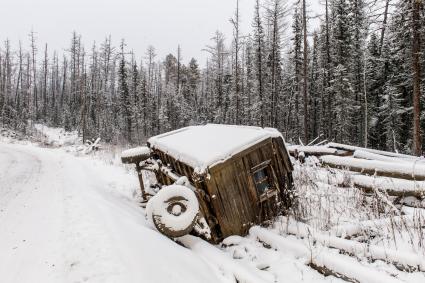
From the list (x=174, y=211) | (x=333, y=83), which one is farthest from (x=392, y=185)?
(x=333, y=83)

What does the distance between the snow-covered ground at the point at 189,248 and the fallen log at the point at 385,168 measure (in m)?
0.68

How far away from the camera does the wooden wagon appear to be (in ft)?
18.9

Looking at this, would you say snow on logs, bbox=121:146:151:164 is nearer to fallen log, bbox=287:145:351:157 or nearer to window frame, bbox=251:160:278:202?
window frame, bbox=251:160:278:202

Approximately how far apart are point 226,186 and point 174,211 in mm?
971

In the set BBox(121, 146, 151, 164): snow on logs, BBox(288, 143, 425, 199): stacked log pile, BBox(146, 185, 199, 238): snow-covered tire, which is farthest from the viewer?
BBox(121, 146, 151, 164): snow on logs

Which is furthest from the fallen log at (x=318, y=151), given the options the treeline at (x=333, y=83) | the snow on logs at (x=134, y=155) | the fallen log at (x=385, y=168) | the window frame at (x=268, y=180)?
the treeline at (x=333, y=83)

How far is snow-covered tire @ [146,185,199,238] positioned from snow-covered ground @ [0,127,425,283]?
0.73 ft

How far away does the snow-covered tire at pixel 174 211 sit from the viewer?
5668 mm

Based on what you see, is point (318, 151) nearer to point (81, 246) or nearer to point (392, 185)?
point (392, 185)

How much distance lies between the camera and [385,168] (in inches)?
259

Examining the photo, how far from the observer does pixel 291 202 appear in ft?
21.5

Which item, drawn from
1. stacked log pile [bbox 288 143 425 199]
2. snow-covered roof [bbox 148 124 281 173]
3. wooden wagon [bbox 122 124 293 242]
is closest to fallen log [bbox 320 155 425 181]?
stacked log pile [bbox 288 143 425 199]

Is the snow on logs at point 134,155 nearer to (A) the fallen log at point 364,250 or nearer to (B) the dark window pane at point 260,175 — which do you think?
(B) the dark window pane at point 260,175

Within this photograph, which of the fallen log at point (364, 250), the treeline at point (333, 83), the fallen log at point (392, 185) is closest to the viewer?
the fallen log at point (364, 250)
